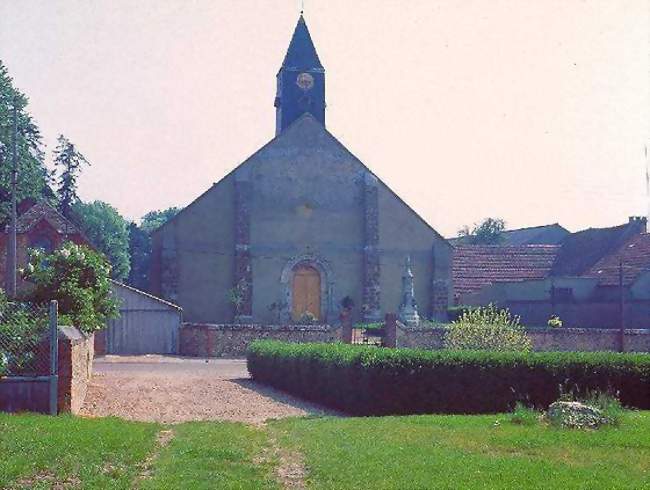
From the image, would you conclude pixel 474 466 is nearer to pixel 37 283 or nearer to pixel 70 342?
pixel 70 342

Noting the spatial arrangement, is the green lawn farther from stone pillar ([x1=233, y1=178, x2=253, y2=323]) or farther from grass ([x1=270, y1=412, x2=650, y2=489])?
stone pillar ([x1=233, y1=178, x2=253, y2=323])

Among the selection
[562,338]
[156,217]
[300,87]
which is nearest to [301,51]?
[300,87]

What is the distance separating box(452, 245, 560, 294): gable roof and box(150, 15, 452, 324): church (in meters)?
5.51

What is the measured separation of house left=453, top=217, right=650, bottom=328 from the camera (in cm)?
4155

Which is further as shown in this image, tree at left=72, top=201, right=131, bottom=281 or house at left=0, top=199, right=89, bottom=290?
tree at left=72, top=201, right=131, bottom=281

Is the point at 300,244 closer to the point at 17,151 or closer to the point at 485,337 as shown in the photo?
the point at 17,151

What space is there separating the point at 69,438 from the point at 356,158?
34533 millimetres

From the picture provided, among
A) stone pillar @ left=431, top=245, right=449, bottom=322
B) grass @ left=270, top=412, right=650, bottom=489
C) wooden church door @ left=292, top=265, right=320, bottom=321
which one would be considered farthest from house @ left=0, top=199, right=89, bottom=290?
grass @ left=270, top=412, right=650, bottom=489

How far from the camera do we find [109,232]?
3275 inches

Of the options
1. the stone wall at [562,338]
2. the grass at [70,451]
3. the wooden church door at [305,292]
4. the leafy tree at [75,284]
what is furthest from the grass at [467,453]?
the wooden church door at [305,292]

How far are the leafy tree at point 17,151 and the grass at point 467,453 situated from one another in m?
23.5

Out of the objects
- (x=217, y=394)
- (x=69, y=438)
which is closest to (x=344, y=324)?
(x=217, y=394)

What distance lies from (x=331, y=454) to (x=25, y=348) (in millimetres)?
6484

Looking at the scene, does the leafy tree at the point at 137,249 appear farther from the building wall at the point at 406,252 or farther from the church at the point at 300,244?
the building wall at the point at 406,252
